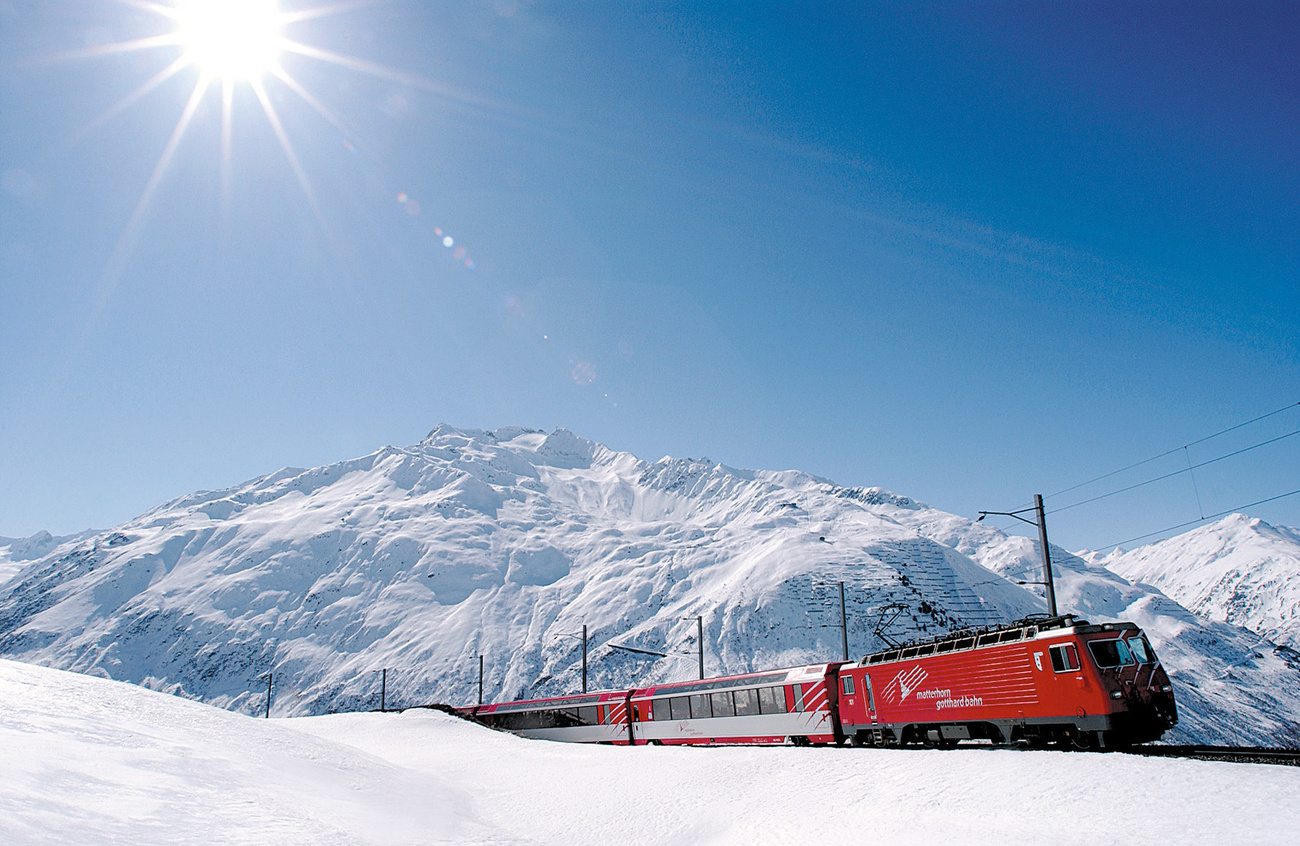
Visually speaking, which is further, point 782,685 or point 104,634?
point 104,634

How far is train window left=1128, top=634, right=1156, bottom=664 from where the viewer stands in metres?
19.9

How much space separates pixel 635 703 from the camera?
4391cm

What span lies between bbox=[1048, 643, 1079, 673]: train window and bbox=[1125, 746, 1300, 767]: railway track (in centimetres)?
247

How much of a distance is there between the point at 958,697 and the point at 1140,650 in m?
6.23

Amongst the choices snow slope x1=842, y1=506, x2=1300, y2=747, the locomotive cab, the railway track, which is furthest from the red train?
snow slope x1=842, y1=506, x2=1300, y2=747

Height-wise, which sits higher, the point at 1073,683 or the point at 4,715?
the point at 4,715

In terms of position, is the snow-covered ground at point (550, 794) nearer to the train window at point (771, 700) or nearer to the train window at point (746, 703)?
A: the train window at point (771, 700)

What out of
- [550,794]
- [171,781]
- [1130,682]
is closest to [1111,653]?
[1130,682]

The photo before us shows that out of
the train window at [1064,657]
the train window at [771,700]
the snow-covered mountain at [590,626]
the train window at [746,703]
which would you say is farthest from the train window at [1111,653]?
the snow-covered mountain at [590,626]

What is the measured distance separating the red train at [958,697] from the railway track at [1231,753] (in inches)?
39.0

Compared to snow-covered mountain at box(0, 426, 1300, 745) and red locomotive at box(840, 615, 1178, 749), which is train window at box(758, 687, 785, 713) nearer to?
red locomotive at box(840, 615, 1178, 749)

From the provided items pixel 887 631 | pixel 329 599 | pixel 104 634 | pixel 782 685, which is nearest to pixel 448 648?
pixel 329 599

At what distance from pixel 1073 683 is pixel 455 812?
A: 63.3ft

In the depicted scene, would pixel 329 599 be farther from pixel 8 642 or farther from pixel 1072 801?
pixel 1072 801
